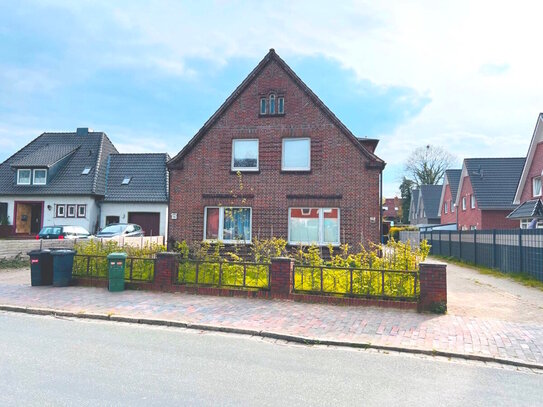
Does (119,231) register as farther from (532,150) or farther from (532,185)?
(532,150)

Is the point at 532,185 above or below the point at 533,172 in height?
below

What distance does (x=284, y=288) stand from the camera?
391 inches

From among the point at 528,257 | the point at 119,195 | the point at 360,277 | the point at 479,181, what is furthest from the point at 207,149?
the point at 479,181

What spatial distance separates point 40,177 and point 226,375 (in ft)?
106

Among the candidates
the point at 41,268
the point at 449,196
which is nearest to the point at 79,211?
the point at 41,268

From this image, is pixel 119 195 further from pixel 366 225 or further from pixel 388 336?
pixel 388 336

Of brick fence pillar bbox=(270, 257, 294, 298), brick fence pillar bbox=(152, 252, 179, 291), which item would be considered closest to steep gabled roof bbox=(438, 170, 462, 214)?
brick fence pillar bbox=(270, 257, 294, 298)

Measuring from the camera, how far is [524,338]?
7.28 m

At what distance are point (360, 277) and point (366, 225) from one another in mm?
6505

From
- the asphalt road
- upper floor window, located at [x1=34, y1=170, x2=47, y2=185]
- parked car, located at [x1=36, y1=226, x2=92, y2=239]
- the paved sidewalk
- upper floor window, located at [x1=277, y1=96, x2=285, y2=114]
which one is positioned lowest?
the asphalt road

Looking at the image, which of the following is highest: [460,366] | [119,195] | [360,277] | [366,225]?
[119,195]

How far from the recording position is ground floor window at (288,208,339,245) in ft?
53.3

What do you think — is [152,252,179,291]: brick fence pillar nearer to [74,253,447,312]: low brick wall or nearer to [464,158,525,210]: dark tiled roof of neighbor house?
[74,253,447,312]: low brick wall

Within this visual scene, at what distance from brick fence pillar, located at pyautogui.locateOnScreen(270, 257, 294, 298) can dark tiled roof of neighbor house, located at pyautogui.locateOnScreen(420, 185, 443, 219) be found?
47092 mm
